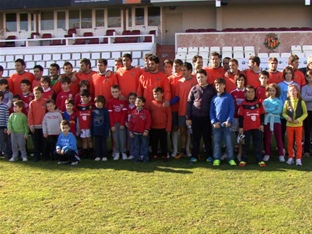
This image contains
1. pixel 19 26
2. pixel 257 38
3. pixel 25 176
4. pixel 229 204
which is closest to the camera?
pixel 229 204

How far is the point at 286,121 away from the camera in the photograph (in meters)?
6.58

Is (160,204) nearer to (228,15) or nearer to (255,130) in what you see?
(255,130)

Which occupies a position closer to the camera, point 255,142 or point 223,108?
point 223,108

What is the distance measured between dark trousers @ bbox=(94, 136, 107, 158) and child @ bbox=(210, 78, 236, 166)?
6.72 feet

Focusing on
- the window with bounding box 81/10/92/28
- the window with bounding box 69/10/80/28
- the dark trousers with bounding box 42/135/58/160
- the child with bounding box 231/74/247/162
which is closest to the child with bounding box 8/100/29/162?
the dark trousers with bounding box 42/135/58/160

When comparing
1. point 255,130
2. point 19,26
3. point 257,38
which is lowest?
point 255,130

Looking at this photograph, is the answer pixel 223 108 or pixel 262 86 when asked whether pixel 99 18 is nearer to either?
pixel 262 86

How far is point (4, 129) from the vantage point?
23.2 feet

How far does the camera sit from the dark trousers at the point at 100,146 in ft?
22.4

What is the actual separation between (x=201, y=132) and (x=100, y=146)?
6.29 ft

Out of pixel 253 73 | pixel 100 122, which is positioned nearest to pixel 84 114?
pixel 100 122

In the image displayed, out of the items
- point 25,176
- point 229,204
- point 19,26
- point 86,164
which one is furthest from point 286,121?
point 19,26

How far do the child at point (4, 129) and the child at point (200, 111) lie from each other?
351 centimetres

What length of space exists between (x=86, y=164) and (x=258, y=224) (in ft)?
11.7
